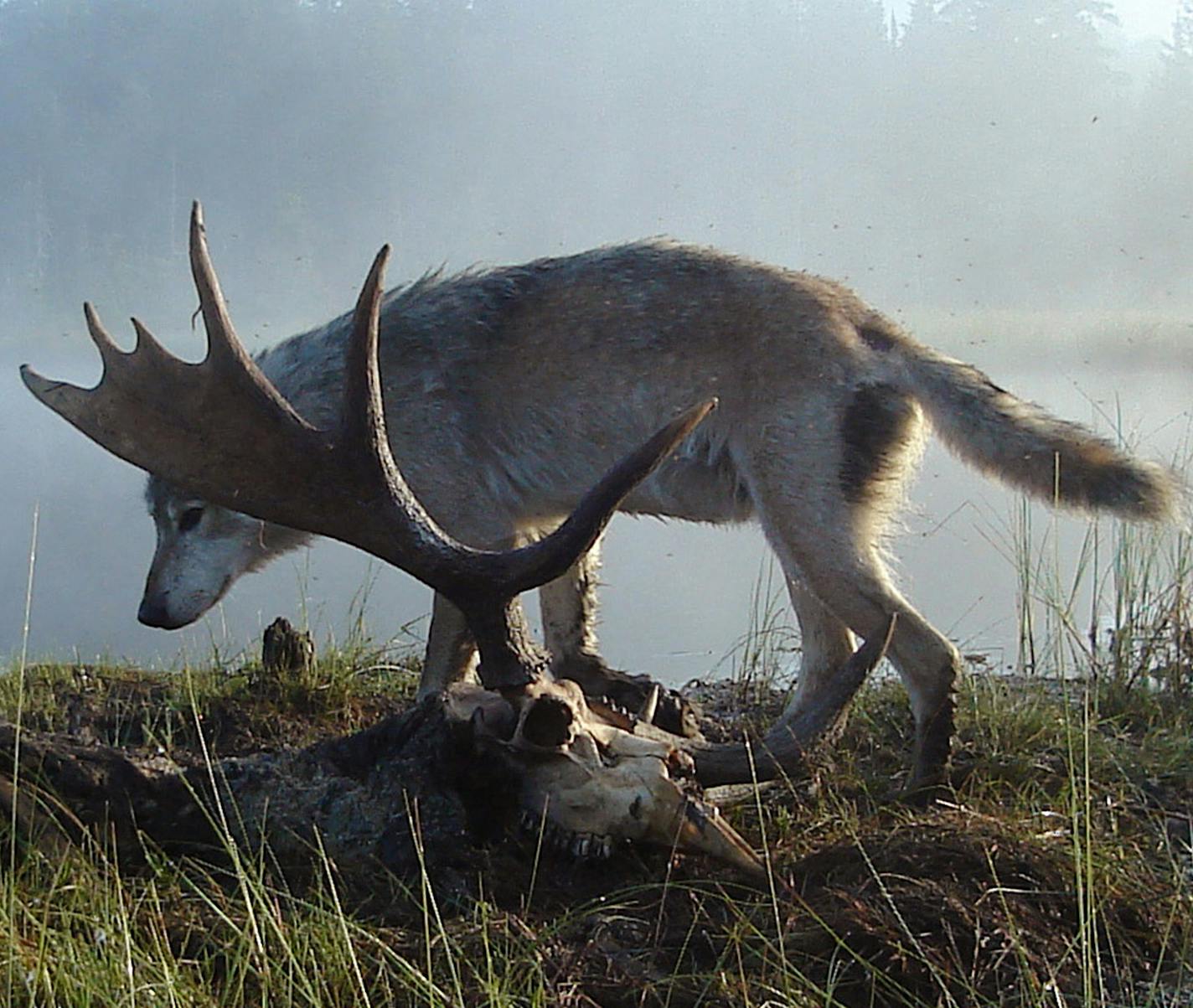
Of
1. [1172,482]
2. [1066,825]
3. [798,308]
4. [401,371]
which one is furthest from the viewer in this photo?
[401,371]

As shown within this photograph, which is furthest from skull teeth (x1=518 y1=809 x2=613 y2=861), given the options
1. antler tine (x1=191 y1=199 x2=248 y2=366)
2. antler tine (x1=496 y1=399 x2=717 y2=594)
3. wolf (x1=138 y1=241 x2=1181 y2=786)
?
antler tine (x1=191 y1=199 x2=248 y2=366)

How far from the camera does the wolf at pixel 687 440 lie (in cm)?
322

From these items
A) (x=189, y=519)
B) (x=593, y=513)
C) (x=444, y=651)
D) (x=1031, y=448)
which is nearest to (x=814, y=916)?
(x=593, y=513)

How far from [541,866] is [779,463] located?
1.40m

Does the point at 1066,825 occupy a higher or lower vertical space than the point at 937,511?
lower

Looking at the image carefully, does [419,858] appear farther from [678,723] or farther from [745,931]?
[678,723]

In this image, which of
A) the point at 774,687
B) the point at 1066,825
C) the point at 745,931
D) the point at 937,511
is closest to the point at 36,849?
the point at 745,931

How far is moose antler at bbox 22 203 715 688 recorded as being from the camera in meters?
2.37

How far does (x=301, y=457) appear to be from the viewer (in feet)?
8.04

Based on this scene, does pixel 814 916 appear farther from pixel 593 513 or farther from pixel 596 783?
pixel 593 513

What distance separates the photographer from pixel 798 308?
349cm

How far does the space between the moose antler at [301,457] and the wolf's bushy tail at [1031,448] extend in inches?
54.7

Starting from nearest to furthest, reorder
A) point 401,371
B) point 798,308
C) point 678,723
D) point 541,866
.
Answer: point 541,866, point 678,723, point 798,308, point 401,371

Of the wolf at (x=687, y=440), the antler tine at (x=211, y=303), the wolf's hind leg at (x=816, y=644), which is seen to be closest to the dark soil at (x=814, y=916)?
the wolf at (x=687, y=440)
